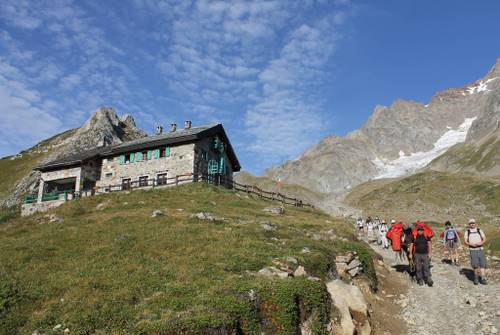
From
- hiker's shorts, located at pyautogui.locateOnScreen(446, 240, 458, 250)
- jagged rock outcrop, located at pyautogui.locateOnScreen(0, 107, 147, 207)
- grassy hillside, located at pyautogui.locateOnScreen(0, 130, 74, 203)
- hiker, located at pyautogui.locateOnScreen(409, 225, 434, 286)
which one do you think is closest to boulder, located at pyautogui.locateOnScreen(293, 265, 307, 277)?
hiker, located at pyautogui.locateOnScreen(409, 225, 434, 286)

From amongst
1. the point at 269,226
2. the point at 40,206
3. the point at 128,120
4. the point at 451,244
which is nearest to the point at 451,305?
the point at 451,244

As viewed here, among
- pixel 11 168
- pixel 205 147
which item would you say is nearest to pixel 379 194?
pixel 205 147

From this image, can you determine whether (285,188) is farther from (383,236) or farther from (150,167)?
(383,236)

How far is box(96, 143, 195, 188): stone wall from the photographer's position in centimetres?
4075

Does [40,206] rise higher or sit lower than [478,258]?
higher

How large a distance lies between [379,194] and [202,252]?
362ft

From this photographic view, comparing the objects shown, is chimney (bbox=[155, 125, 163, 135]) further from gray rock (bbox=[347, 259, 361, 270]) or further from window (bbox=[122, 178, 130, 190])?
gray rock (bbox=[347, 259, 361, 270])

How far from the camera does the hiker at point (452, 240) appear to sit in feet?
69.7

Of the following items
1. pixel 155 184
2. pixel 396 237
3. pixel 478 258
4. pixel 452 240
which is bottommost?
pixel 478 258

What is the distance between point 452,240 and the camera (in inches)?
848

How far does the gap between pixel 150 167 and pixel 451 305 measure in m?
33.3

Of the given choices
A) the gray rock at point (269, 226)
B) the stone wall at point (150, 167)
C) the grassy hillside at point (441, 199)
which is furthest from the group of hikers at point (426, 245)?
the grassy hillside at point (441, 199)

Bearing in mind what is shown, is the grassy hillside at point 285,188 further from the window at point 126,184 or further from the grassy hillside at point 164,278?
the grassy hillside at point 164,278

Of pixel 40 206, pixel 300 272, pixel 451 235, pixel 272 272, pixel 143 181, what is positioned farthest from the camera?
pixel 143 181
